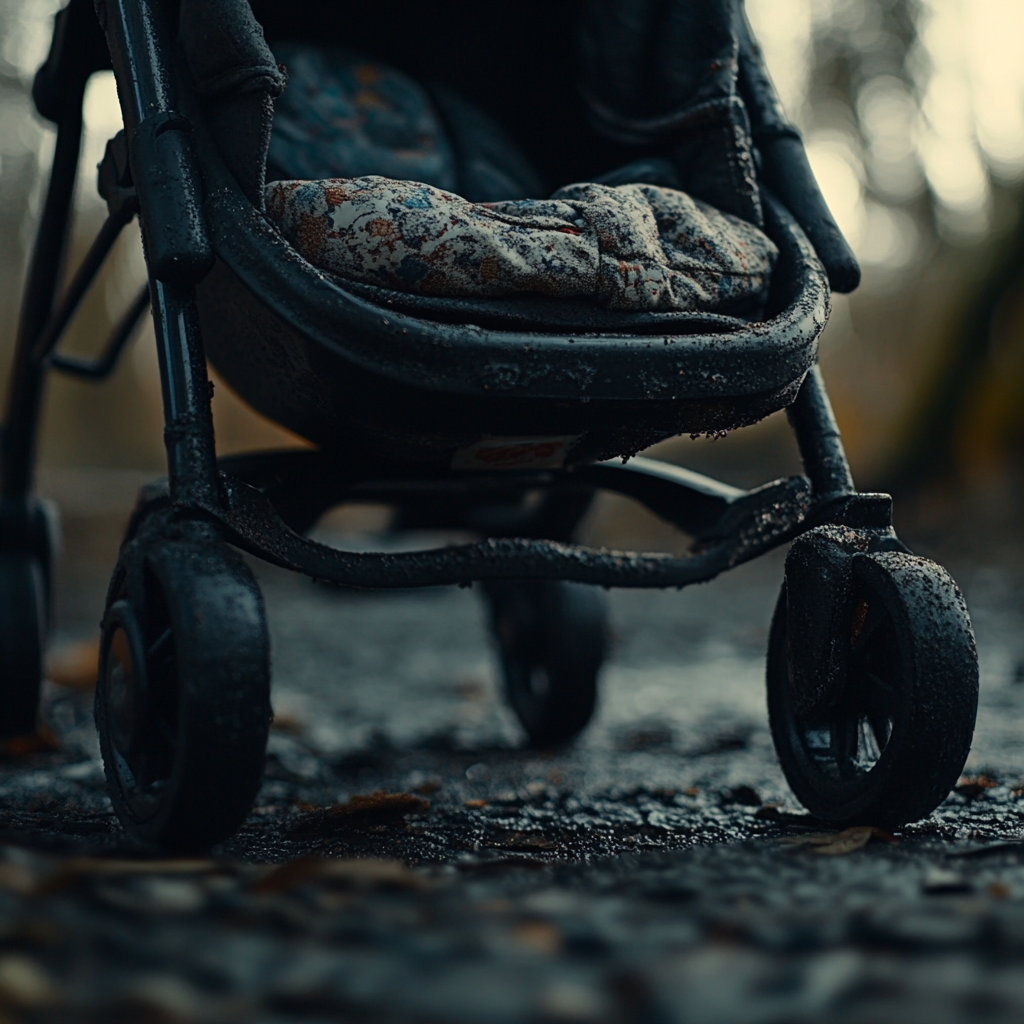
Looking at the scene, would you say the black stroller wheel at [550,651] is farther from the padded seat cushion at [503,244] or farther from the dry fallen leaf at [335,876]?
the dry fallen leaf at [335,876]

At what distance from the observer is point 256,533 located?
165 cm

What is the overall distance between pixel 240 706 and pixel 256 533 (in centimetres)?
32

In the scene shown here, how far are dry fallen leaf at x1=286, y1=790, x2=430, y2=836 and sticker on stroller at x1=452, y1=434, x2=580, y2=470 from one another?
63 centimetres

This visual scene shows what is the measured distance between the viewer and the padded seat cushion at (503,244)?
61.9 inches

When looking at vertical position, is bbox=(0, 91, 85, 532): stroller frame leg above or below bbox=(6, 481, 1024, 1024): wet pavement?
above

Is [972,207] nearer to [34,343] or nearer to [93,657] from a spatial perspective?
[93,657]

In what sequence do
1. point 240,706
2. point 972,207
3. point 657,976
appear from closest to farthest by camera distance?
1. point 657,976
2. point 240,706
3. point 972,207

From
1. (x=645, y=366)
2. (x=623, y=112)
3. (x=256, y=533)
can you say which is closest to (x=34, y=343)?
(x=256, y=533)

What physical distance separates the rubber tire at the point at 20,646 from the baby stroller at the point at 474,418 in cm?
80

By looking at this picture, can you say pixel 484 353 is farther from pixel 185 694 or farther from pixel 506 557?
pixel 185 694

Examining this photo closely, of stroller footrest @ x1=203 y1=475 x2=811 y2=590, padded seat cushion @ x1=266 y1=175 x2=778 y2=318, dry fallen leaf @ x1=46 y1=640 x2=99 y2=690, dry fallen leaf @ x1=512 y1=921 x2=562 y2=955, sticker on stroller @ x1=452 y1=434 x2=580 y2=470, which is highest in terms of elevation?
padded seat cushion @ x1=266 y1=175 x2=778 y2=318

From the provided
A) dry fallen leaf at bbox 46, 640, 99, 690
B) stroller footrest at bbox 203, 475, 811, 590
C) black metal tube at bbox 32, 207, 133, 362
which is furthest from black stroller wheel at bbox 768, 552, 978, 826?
dry fallen leaf at bbox 46, 640, 99, 690

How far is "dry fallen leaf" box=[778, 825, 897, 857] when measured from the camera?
1552mm

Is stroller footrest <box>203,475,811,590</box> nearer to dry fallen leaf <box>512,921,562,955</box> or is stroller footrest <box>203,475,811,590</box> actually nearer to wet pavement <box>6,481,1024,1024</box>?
wet pavement <box>6,481,1024,1024</box>
